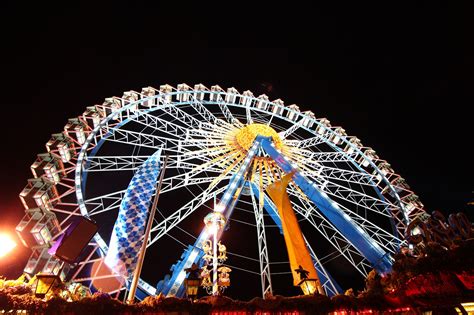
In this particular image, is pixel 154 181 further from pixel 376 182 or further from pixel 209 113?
A: pixel 376 182

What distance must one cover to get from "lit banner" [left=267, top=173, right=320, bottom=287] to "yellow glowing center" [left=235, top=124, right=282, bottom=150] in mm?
4567

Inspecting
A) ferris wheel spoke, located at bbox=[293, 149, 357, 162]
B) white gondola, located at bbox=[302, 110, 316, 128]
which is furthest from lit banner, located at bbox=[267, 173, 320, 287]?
white gondola, located at bbox=[302, 110, 316, 128]

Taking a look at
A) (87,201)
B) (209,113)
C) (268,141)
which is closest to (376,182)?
(268,141)

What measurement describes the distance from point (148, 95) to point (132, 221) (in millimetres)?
7616

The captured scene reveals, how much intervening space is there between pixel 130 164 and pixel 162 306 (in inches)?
393

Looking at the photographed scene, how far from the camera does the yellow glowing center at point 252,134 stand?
688 inches

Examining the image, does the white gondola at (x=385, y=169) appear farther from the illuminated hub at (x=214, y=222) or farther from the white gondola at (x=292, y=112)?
the illuminated hub at (x=214, y=222)

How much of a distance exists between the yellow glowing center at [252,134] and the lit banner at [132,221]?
495cm

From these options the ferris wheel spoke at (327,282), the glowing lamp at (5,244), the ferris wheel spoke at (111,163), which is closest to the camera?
the glowing lamp at (5,244)

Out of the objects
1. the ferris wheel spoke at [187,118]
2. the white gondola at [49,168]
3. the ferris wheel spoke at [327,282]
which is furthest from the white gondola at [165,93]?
the ferris wheel spoke at [327,282]

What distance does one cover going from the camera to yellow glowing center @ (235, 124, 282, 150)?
57.4ft

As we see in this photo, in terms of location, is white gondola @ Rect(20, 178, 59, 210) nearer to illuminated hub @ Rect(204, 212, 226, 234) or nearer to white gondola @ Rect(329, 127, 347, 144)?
illuminated hub @ Rect(204, 212, 226, 234)

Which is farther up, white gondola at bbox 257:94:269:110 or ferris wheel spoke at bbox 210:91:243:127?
white gondola at bbox 257:94:269:110

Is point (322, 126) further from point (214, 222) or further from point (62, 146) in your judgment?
point (62, 146)
